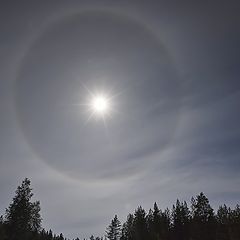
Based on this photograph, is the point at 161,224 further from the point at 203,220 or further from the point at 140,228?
the point at 203,220

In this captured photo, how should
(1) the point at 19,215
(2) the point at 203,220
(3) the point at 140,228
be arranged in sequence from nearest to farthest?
(1) the point at 19,215 → (2) the point at 203,220 → (3) the point at 140,228

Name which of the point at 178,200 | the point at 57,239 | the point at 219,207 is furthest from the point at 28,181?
the point at 219,207

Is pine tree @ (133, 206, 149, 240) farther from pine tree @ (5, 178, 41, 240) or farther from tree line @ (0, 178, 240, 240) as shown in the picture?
pine tree @ (5, 178, 41, 240)

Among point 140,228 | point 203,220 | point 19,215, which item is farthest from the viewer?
point 140,228

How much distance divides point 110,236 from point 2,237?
6677 centimetres

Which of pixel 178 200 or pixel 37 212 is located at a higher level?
pixel 178 200

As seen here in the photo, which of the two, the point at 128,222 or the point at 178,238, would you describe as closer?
the point at 178,238

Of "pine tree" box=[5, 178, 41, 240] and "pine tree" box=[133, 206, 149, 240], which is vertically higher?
"pine tree" box=[133, 206, 149, 240]

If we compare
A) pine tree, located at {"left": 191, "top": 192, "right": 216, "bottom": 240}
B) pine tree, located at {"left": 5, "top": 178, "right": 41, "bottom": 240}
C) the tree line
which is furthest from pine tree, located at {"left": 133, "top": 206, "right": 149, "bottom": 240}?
pine tree, located at {"left": 5, "top": 178, "right": 41, "bottom": 240}

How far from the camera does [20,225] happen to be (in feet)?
163

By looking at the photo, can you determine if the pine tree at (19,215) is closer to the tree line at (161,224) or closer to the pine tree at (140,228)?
the tree line at (161,224)

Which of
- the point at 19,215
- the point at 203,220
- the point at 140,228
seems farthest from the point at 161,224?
the point at 19,215

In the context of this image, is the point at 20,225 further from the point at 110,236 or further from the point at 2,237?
the point at 110,236

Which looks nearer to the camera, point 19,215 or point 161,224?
point 19,215
